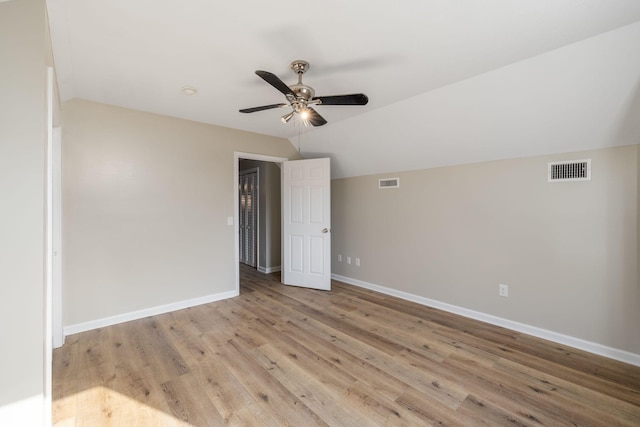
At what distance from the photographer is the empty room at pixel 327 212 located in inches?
65.7

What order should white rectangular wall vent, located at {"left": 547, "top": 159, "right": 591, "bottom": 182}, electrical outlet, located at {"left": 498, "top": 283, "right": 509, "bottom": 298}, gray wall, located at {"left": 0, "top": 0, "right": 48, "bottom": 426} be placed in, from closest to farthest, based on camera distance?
gray wall, located at {"left": 0, "top": 0, "right": 48, "bottom": 426}, white rectangular wall vent, located at {"left": 547, "top": 159, "right": 591, "bottom": 182}, electrical outlet, located at {"left": 498, "top": 283, "right": 509, "bottom": 298}

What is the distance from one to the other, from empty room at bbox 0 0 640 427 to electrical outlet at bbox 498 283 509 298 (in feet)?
0.05

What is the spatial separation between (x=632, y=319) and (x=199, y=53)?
4184mm

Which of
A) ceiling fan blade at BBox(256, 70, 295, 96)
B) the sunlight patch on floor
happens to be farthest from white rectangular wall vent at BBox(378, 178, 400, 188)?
the sunlight patch on floor

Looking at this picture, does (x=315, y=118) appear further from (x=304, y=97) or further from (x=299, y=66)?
(x=299, y=66)

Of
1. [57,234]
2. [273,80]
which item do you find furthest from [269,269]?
[273,80]

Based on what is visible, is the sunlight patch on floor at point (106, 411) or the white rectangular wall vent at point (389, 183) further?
the white rectangular wall vent at point (389, 183)

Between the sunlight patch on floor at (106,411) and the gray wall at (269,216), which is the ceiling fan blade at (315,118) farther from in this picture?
the gray wall at (269,216)

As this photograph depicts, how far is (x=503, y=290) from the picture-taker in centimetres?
312

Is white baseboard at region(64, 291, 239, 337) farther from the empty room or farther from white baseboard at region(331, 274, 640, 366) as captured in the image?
white baseboard at region(331, 274, 640, 366)

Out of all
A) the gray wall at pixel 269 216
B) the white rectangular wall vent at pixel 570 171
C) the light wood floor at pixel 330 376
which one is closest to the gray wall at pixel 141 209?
the light wood floor at pixel 330 376

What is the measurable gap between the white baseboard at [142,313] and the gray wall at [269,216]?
1.56m

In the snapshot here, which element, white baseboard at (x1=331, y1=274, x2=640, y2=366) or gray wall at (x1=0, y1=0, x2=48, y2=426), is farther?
white baseboard at (x1=331, y1=274, x2=640, y2=366)

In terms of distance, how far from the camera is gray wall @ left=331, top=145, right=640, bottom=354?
2455 mm
